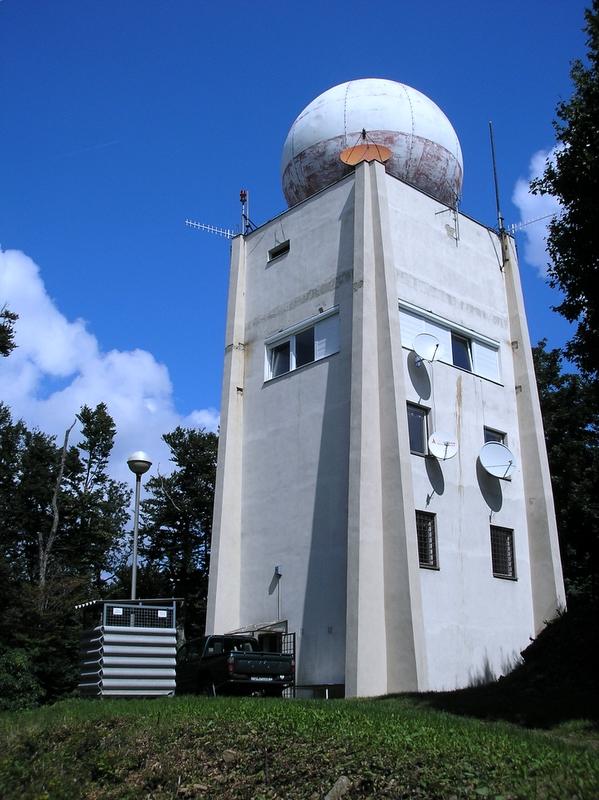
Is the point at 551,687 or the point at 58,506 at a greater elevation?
the point at 58,506

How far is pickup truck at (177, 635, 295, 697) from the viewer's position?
17453 mm

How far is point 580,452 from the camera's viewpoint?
33531 millimetres

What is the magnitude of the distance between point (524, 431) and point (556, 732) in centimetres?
1499

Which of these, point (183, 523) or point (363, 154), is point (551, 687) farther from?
point (183, 523)

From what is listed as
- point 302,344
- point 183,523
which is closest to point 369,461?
point 302,344

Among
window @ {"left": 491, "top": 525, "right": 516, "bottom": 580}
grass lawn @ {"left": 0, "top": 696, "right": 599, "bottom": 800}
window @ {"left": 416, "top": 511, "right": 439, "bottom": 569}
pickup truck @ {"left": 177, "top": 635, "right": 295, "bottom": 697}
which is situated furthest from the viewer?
window @ {"left": 491, "top": 525, "right": 516, "bottom": 580}

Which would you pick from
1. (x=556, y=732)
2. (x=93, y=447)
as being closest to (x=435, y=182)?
(x=556, y=732)

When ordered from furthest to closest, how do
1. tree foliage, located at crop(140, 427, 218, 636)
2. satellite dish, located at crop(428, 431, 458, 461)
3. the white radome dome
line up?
tree foliage, located at crop(140, 427, 218, 636), the white radome dome, satellite dish, located at crop(428, 431, 458, 461)

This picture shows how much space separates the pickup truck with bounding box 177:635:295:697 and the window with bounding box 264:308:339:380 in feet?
27.6

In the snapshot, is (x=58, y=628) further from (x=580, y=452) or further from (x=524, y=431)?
(x=580, y=452)

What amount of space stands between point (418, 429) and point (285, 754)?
13783 mm

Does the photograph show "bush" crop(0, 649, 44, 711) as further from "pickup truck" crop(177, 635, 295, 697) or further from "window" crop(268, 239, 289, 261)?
"window" crop(268, 239, 289, 261)

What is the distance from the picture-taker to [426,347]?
A: 22.9 m

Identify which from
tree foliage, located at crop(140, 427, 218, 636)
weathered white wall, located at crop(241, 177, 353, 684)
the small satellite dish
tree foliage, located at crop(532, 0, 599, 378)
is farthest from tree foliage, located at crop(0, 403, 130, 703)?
tree foliage, located at crop(532, 0, 599, 378)
